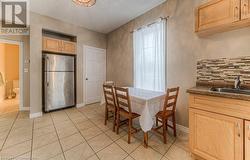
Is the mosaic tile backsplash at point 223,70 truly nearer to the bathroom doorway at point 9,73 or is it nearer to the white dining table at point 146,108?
the white dining table at point 146,108

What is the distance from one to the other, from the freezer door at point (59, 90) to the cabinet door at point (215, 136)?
11.3ft

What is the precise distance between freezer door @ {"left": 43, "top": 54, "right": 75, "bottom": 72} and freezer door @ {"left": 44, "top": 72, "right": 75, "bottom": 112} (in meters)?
0.12

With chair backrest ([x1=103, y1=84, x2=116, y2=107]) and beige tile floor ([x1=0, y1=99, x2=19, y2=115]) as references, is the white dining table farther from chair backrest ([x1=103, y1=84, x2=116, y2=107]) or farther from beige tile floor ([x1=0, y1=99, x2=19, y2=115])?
beige tile floor ([x1=0, y1=99, x2=19, y2=115])

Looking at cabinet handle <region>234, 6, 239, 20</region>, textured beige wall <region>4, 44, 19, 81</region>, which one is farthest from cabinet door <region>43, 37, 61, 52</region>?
cabinet handle <region>234, 6, 239, 20</region>

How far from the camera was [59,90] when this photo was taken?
12.5 feet

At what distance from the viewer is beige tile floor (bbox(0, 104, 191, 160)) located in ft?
6.02

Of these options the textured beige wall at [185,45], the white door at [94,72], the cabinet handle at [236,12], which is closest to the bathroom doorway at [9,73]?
the white door at [94,72]

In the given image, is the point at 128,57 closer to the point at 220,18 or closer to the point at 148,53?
the point at 148,53

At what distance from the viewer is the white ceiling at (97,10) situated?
289 centimetres

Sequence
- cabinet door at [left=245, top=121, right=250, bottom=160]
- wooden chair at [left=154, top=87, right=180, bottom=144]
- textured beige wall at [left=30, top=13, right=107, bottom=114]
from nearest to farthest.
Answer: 1. cabinet door at [left=245, top=121, right=250, bottom=160]
2. wooden chair at [left=154, top=87, right=180, bottom=144]
3. textured beige wall at [left=30, top=13, right=107, bottom=114]

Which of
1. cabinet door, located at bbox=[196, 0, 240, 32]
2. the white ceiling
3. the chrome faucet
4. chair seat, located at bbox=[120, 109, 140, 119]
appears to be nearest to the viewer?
cabinet door, located at bbox=[196, 0, 240, 32]

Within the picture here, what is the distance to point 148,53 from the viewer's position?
322 cm

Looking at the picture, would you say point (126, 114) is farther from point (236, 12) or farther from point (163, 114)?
point (236, 12)

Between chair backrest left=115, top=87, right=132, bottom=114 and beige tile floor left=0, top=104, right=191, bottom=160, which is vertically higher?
chair backrest left=115, top=87, right=132, bottom=114
